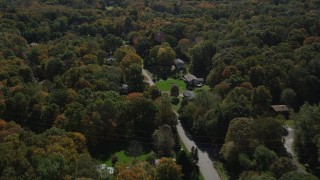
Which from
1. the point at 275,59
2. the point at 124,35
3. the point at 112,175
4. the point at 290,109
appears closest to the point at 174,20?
the point at 124,35

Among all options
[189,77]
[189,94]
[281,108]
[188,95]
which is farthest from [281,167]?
[189,77]

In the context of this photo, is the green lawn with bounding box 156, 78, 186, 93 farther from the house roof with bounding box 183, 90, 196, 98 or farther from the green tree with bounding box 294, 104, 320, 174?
the green tree with bounding box 294, 104, 320, 174

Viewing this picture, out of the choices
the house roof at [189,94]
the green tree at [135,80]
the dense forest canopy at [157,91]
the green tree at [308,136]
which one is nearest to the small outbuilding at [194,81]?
the dense forest canopy at [157,91]

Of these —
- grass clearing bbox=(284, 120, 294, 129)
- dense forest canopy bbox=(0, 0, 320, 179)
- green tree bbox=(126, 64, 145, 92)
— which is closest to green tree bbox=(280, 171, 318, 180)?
dense forest canopy bbox=(0, 0, 320, 179)

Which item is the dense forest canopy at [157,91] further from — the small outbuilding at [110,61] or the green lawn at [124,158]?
the green lawn at [124,158]

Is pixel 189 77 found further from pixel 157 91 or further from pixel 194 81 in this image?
pixel 157 91

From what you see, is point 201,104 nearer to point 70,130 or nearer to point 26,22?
point 70,130
